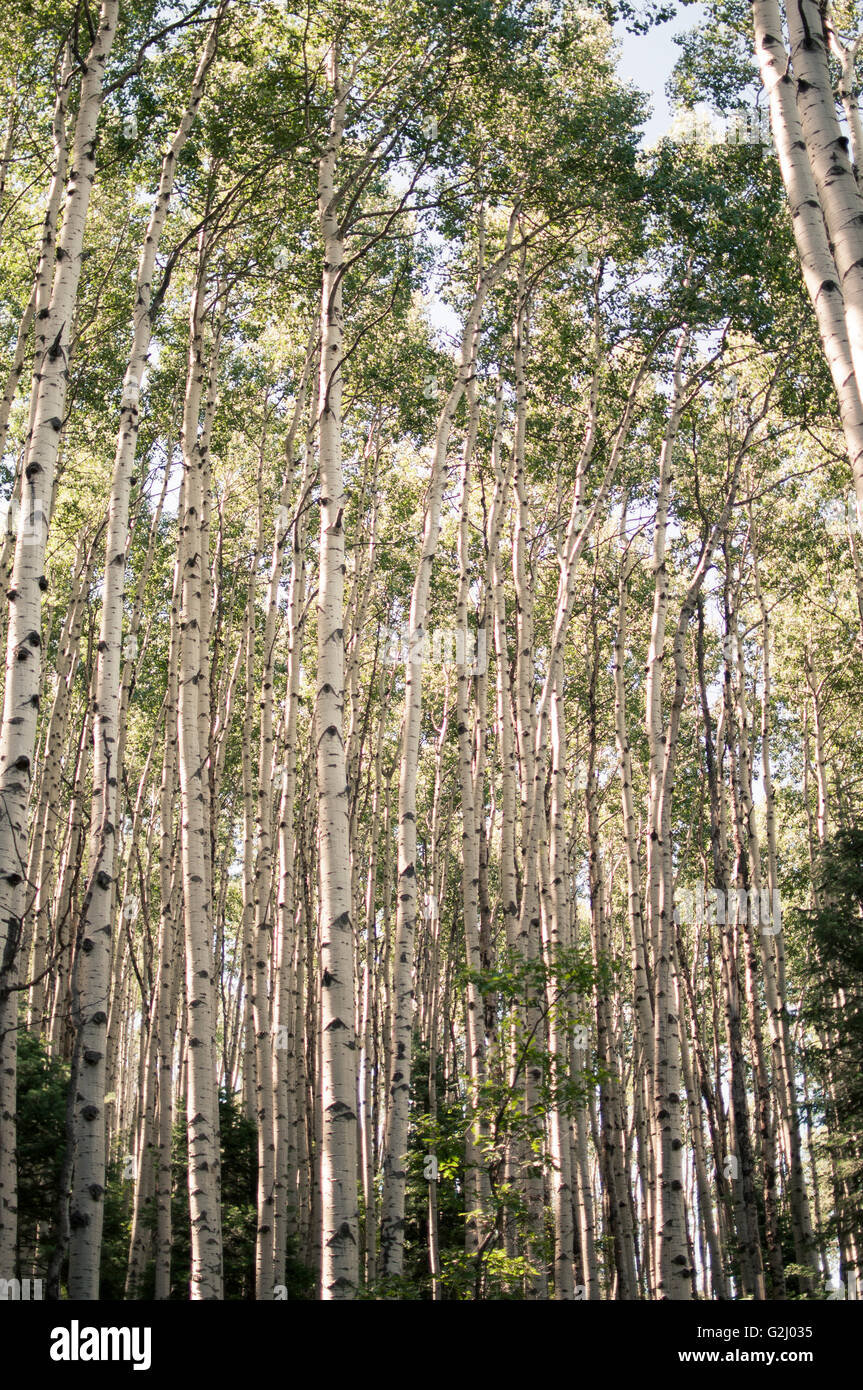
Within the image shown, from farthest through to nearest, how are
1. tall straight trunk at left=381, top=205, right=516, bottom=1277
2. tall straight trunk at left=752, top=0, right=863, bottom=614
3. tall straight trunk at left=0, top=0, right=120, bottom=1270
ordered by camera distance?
1. tall straight trunk at left=381, top=205, right=516, bottom=1277
2. tall straight trunk at left=0, top=0, right=120, bottom=1270
3. tall straight trunk at left=752, top=0, right=863, bottom=614

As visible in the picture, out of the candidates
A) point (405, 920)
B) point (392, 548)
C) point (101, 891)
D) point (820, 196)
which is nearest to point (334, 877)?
point (101, 891)

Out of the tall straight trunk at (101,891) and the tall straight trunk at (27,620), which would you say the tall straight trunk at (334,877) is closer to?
the tall straight trunk at (101,891)

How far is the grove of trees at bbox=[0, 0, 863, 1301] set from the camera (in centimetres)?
664

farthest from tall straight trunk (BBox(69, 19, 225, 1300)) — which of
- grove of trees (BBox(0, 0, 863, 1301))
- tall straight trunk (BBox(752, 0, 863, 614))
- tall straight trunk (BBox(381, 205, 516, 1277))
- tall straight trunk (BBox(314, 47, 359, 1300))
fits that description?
tall straight trunk (BBox(752, 0, 863, 614))

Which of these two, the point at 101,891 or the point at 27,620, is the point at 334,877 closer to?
the point at 101,891

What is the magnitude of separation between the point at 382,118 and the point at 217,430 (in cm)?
577

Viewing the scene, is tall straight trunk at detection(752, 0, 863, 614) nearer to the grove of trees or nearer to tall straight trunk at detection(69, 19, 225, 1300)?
the grove of trees

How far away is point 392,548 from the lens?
18469 millimetres

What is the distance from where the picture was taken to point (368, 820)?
19922 mm

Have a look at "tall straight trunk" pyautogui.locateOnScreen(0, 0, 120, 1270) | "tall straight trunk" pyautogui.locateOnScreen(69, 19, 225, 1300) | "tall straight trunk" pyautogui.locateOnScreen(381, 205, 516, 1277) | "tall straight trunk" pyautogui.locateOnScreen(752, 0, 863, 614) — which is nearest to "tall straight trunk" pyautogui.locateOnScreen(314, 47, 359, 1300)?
"tall straight trunk" pyautogui.locateOnScreen(69, 19, 225, 1300)

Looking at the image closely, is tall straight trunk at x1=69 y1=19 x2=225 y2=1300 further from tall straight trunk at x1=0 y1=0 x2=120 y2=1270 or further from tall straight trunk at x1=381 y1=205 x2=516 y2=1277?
tall straight trunk at x1=381 y1=205 x2=516 y2=1277

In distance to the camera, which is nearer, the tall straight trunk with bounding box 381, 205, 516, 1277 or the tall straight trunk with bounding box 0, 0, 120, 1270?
the tall straight trunk with bounding box 0, 0, 120, 1270

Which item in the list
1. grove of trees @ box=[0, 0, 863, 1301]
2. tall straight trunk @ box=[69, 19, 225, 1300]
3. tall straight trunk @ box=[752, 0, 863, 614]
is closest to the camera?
tall straight trunk @ box=[752, 0, 863, 614]
